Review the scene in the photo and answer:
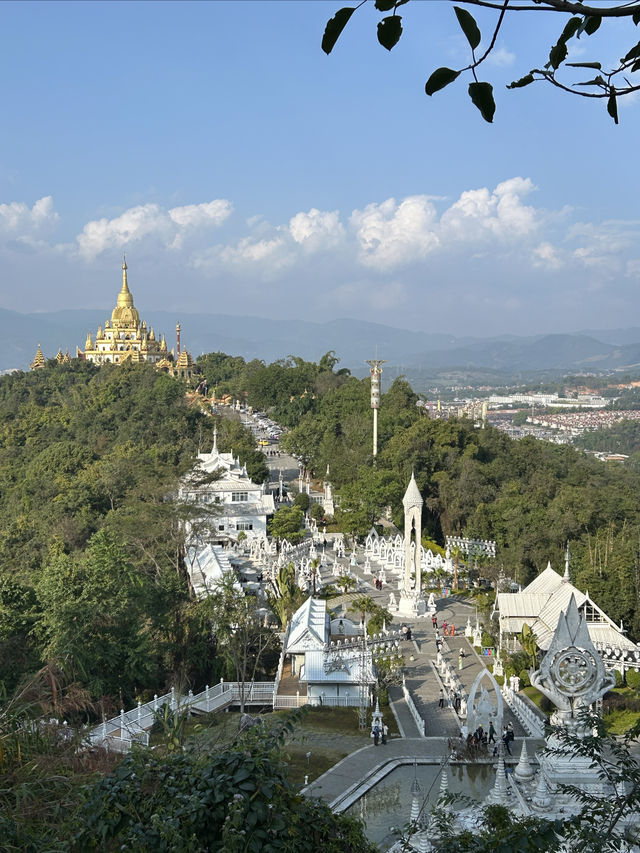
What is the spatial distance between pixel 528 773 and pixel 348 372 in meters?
63.5

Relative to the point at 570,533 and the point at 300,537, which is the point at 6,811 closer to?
the point at 570,533

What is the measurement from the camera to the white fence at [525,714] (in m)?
17.0

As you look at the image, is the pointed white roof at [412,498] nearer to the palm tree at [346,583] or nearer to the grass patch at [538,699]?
the palm tree at [346,583]

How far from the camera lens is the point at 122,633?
1992cm

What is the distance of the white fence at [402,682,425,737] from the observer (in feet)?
57.2

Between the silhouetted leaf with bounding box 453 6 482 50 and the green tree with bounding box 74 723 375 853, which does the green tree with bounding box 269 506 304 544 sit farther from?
the silhouetted leaf with bounding box 453 6 482 50

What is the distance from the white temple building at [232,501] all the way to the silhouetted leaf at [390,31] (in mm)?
33692

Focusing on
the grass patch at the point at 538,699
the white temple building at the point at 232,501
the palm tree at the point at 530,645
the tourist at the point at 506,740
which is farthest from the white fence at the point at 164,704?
the white temple building at the point at 232,501

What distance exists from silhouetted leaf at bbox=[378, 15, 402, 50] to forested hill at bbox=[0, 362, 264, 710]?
1613 cm

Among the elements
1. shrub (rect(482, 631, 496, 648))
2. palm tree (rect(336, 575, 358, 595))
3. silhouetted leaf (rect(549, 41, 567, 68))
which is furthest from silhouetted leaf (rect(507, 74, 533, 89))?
palm tree (rect(336, 575, 358, 595))

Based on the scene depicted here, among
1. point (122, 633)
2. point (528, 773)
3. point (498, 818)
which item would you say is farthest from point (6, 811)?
point (122, 633)

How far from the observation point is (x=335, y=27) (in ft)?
11.2

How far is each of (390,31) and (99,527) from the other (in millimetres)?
37019

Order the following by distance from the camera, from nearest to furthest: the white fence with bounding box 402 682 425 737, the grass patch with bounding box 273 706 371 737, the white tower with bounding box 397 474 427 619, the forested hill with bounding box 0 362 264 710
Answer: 1. the white fence with bounding box 402 682 425 737
2. the grass patch with bounding box 273 706 371 737
3. the forested hill with bounding box 0 362 264 710
4. the white tower with bounding box 397 474 427 619
